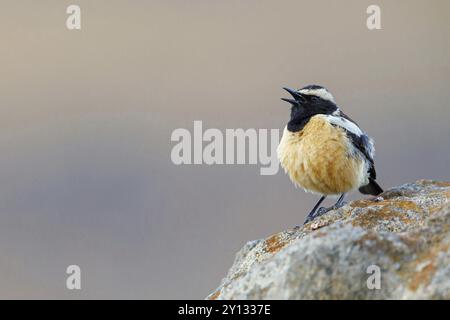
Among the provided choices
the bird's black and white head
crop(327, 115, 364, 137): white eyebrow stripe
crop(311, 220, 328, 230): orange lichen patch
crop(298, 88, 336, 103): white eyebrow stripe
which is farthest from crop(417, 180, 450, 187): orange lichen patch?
crop(298, 88, 336, 103): white eyebrow stripe

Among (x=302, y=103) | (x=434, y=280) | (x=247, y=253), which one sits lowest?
(x=247, y=253)

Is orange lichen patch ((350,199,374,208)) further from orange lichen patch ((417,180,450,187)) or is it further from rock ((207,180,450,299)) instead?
rock ((207,180,450,299))

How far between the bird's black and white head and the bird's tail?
3.06 ft

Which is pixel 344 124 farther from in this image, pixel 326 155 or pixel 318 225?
pixel 318 225

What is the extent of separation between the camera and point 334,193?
357 inches

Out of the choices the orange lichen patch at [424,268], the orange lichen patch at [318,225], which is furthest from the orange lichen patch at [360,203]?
the orange lichen patch at [424,268]

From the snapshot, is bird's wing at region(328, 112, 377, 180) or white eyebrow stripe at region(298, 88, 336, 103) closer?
bird's wing at region(328, 112, 377, 180)

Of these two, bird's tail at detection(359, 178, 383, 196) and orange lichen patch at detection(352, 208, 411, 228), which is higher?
orange lichen patch at detection(352, 208, 411, 228)

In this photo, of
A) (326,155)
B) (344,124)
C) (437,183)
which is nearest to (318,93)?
(344,124)

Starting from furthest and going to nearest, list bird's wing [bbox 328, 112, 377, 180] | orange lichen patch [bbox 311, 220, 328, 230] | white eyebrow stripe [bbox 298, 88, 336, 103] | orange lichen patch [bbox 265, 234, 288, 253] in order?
white eyebrow stripe [bbox 298, 88, 336, 103] < bird's wing [bbox 328, 112, 377, 180] < orange lichen patch [bbox 311, 220, 328, 230] < orange lichen patch [bbox 265, 234, 288, 253]

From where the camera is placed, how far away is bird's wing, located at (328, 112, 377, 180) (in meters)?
8.93
